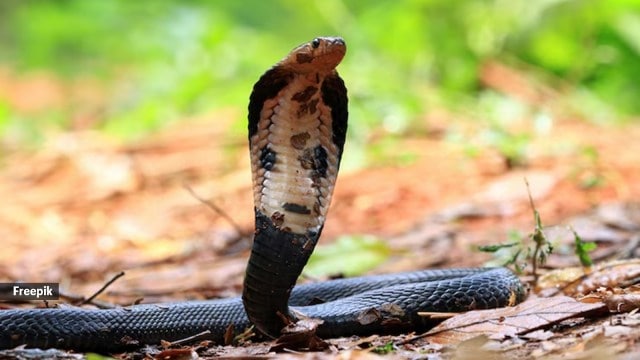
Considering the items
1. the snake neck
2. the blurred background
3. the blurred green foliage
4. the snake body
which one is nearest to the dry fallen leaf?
the snake body

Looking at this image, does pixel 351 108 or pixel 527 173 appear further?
pixel 351 108

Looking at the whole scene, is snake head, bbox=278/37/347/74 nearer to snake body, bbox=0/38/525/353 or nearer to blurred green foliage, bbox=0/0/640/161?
snake body, bbox=0/38/525/353

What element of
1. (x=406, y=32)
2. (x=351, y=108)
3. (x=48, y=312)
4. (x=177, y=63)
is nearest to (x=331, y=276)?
(x=48, y=312)

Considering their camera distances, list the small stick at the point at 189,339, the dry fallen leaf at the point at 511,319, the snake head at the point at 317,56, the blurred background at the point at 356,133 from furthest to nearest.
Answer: the blurred background at the point at 356,133 < the small stick at the point at 189,339 < the dry fallen leaf at the point at 511,319 < the snake head at the point at 317,56

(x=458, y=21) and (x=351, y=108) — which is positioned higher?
(x=458, y=21)

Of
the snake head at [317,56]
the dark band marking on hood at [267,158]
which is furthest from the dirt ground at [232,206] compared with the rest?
the snake head at [317,56]

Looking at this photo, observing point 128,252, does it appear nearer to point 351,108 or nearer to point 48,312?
point 351,108

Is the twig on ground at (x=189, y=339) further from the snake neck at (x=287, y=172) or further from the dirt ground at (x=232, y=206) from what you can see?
the snake neck at (x=287, y=172)
